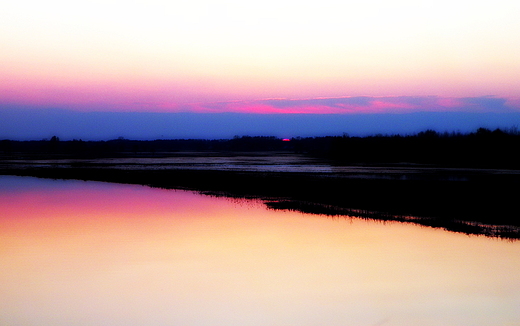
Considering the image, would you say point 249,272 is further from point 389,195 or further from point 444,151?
point 444,151

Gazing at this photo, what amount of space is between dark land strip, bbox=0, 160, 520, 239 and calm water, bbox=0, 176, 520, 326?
181 cm

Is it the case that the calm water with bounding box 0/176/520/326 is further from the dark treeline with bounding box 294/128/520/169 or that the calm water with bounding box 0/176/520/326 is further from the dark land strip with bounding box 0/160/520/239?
the dark treeline with bounding box 294/128/520/169

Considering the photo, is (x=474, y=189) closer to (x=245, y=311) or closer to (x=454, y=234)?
(x=454, y=234)

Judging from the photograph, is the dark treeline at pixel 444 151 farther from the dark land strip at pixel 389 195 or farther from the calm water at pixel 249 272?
the calm water at pixel 249 272

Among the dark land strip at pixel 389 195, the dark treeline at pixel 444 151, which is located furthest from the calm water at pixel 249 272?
the dark treeline at pixel 444 151

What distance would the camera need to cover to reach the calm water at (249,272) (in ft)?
31.2

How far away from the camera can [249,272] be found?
12344 mm

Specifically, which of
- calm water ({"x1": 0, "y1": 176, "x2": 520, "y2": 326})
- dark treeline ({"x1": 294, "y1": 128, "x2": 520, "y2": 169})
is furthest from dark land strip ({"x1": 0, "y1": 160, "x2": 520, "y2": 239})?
dark treeline ({"x1": 294, "y1": 128, "x2": 520, "y2": 169})

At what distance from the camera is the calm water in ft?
31.2

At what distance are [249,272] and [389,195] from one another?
49.5 feet

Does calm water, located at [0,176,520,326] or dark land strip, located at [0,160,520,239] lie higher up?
dark land strip, located at [0,160,520,239]

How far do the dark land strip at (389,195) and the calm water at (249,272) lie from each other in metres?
1.81

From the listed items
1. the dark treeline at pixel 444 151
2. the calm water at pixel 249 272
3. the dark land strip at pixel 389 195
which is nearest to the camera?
the calm water at pixel 249 272

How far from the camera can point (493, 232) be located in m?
16.0
